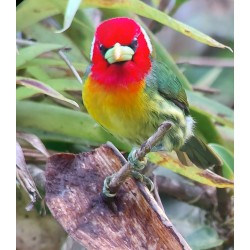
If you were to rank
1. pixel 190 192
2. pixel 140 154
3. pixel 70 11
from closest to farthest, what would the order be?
1. pixel 140 154
2. pixel 70 11
3. pixel 190 192

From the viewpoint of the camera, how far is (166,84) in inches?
42.8

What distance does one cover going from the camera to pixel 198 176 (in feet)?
3.77

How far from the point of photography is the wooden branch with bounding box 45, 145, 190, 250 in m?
1.01

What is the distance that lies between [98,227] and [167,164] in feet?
0.64

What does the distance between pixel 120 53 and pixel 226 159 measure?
11.6 inches

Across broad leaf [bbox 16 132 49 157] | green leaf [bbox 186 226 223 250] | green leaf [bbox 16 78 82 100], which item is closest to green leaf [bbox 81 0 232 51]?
green leaf [bbox 16 78 82 100]

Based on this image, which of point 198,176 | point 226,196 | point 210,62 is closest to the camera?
point 198,176

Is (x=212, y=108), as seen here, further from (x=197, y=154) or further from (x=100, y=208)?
(x=100, y=208)

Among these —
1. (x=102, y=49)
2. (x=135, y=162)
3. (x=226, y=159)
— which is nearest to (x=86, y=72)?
(x=102, y=49)

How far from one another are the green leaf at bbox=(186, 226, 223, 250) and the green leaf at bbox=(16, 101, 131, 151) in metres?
0.25
